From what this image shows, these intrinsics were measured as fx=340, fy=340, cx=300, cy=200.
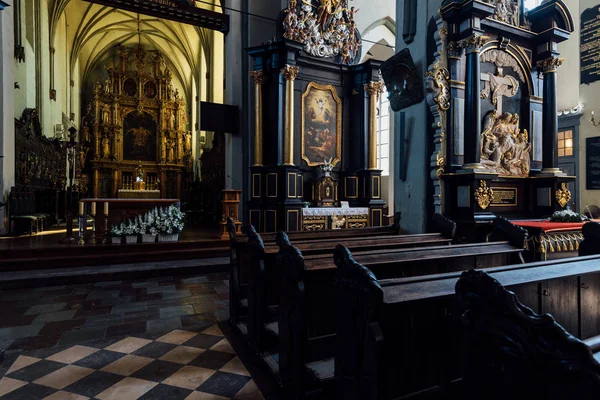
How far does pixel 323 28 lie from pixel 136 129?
13.1 m

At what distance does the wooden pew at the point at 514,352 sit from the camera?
0.88m

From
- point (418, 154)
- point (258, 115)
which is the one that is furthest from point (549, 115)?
point (258, 115)

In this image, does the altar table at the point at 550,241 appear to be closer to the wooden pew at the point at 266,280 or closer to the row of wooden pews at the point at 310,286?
the row of wooden pews at the point at 310,286

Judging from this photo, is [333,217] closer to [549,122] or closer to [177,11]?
[549,122]

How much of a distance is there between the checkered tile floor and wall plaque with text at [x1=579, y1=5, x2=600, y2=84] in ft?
34.4

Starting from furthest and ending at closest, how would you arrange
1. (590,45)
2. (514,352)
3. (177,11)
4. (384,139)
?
(384,139) < (177,11) < (590,45) < (514,352)

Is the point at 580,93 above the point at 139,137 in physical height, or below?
below

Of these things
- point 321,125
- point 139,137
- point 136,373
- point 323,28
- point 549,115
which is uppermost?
point 323,28

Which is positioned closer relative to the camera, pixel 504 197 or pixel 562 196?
pixel 504 197

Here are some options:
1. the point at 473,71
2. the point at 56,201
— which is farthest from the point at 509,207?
the point at 56,201

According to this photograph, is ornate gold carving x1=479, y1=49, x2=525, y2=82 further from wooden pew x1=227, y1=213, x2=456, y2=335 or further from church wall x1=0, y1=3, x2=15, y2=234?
church wall x1=0, y1=3, x2=15, y2=234

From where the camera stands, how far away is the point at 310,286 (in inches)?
89.3

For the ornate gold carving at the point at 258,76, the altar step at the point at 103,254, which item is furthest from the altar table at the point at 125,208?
the ornate gold carving at the point at 258,76

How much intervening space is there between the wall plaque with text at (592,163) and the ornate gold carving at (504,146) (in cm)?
443
